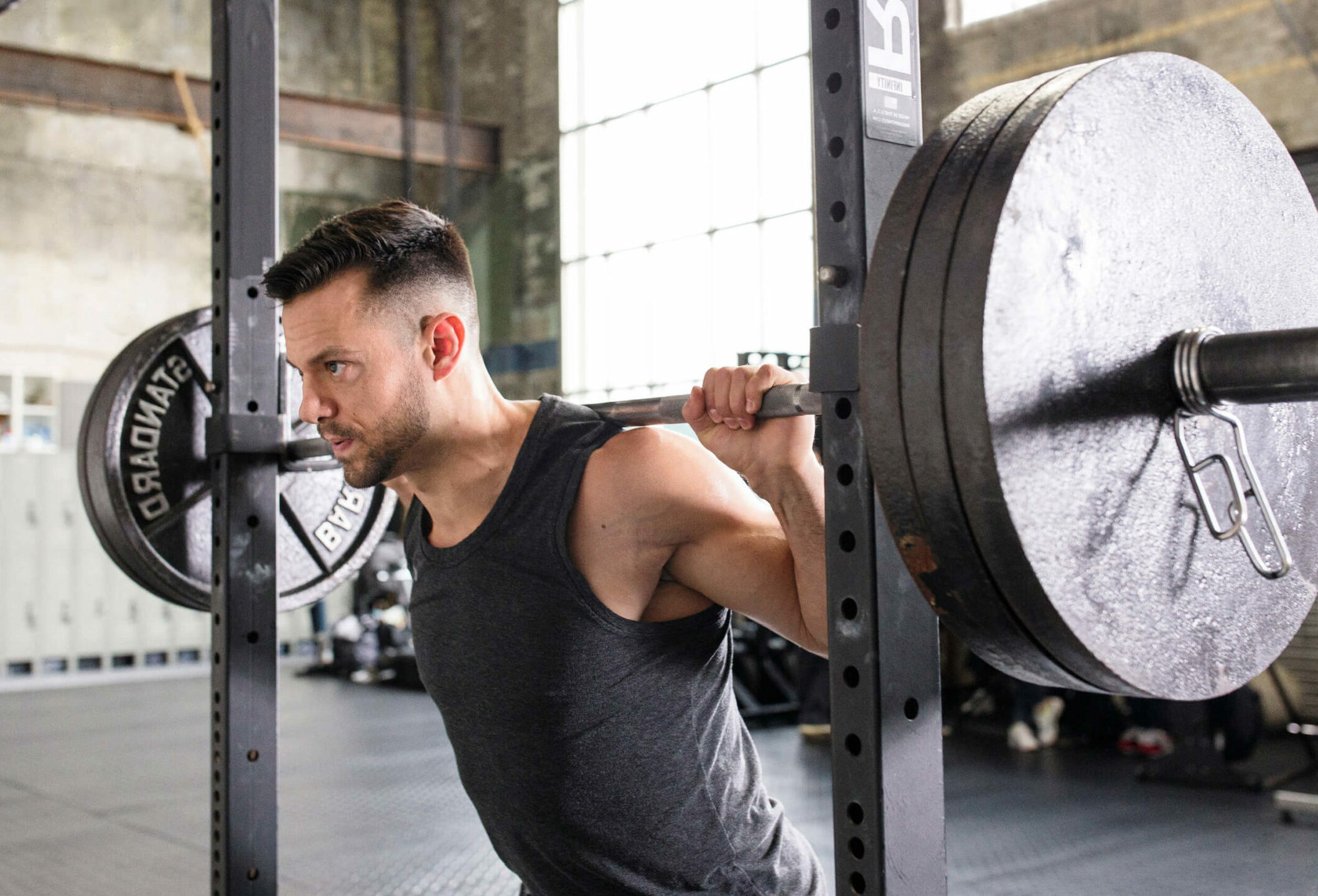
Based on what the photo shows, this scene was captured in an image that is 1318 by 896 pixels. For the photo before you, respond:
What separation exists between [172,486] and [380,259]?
70cm

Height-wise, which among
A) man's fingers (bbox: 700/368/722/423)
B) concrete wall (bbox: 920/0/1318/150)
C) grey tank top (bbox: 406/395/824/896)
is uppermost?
concrete wall (bbox: 920/0/1318/150)

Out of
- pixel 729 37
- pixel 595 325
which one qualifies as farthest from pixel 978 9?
pixel 595 325

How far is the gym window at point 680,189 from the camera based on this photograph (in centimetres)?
828

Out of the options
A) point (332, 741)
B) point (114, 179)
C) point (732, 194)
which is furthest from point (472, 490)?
point (114, 179)

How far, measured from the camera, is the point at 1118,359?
76 cm

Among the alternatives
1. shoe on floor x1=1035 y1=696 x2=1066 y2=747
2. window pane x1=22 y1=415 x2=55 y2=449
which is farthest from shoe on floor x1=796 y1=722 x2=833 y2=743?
window pane x1=22 y1=415 x2=55 y2=449

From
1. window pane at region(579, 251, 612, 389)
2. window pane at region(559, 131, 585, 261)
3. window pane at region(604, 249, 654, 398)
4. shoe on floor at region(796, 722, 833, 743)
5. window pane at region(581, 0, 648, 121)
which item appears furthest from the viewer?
window pane at region(559, 131, 585, 261)

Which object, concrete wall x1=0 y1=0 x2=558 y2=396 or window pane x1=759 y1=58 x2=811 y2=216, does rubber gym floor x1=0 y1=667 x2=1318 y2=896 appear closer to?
window pane x1=759 y1=58 x2=811 y2=216

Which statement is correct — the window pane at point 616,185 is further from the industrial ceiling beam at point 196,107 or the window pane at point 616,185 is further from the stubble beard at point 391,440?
the stubble beard at point 391,440

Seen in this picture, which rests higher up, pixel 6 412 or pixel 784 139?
pixel 784 139

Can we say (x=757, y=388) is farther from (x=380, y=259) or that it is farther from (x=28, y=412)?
(x=28, y=412)

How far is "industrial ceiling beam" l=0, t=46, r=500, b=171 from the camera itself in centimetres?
784

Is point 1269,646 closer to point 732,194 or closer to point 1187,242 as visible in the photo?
point 1187,242

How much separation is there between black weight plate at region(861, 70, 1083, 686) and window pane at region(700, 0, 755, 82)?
8169 millimetres
